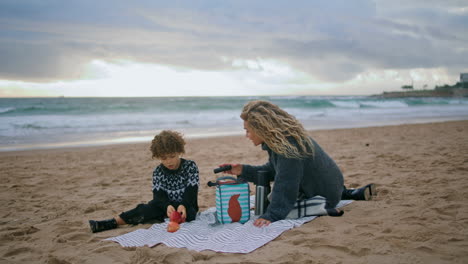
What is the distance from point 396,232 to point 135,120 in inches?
643

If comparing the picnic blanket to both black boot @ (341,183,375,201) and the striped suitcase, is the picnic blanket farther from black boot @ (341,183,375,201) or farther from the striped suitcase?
black boot @ (341,183,375,201)

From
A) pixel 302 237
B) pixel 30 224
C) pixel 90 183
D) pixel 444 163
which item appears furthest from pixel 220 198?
pixel 444 163

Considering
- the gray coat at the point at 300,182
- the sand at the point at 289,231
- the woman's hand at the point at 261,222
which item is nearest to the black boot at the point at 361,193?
the sand at the point at 289,231

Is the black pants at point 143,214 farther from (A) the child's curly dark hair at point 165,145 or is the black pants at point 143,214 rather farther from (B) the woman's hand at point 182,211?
(A) the child's curly dark hair at point 165,145

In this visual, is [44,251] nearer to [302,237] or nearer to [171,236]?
[171,236]

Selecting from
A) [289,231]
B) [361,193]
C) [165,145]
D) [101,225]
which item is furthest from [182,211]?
[361,193]

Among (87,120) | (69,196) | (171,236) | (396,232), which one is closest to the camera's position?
(396,232)

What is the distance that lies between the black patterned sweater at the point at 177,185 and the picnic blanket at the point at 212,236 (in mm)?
250

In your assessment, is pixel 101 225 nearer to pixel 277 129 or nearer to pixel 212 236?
pixel 212 236

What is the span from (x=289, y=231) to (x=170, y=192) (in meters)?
1.28

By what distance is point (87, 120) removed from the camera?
55.8ft

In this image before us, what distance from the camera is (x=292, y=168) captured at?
9.65 ft

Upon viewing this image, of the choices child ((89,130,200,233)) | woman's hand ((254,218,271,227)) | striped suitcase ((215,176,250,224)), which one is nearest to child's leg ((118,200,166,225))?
child ((89,130,200,233))

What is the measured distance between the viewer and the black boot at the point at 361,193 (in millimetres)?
3713
